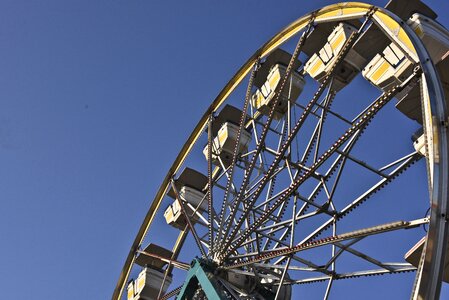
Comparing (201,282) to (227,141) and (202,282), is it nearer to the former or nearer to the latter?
(202,282)

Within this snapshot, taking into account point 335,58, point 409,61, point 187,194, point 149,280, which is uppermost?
point 335,58

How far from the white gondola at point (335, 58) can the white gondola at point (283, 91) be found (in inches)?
41.0

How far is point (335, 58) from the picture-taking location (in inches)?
404

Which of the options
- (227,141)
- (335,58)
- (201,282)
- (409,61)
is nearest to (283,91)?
(227,141)

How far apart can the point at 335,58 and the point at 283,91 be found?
197cm

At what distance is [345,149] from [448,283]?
2279mm

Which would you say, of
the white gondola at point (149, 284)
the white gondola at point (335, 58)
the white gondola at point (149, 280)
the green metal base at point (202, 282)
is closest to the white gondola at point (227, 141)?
the white gondola at point (149, 280)

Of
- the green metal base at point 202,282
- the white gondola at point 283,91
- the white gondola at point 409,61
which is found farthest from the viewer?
the white gondola at point 283,91

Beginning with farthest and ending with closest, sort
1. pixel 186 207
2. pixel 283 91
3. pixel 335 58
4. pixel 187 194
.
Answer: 1. pixel 187 194
2. pixel 186 207
3. pixel 283 91
4. pixel 335 58

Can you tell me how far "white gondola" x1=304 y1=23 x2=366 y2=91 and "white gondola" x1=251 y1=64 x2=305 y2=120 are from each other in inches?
41.0

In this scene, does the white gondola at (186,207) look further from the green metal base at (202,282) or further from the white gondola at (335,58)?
the white gondola at (335,58)

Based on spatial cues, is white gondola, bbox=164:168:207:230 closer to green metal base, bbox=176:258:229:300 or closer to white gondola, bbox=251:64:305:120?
white gondola, bbox=251:64:305:120

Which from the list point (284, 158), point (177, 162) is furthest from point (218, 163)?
point (284, 158)

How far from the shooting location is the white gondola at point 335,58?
993 centimetres
